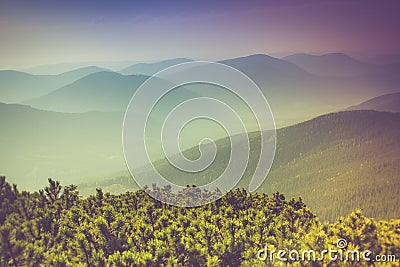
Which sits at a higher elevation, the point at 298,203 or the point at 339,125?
the point at 339,125

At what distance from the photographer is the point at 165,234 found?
931cm

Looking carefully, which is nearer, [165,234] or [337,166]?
[165,234]

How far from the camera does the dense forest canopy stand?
28.2 ft

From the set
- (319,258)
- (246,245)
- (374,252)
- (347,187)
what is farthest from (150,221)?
(347,187)

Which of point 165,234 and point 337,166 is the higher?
point 165,234

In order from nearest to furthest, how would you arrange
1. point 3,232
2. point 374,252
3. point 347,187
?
point 3,232, point 374,252, point 347,187

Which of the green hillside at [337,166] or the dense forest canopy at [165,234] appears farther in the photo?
the green hillside at [337,166]

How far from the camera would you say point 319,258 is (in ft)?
28.6

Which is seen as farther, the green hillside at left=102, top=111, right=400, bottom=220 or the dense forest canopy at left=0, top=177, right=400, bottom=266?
the green hillside at left=102, top=111, right=400, bottom=220

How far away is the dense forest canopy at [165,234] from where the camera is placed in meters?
8.60

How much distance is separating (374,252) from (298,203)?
3.50m

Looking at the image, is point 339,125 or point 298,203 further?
point 339,125

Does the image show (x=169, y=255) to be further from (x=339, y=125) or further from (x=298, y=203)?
(x=339, y=125)

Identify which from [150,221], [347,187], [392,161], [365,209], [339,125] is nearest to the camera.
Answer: [150,221]
